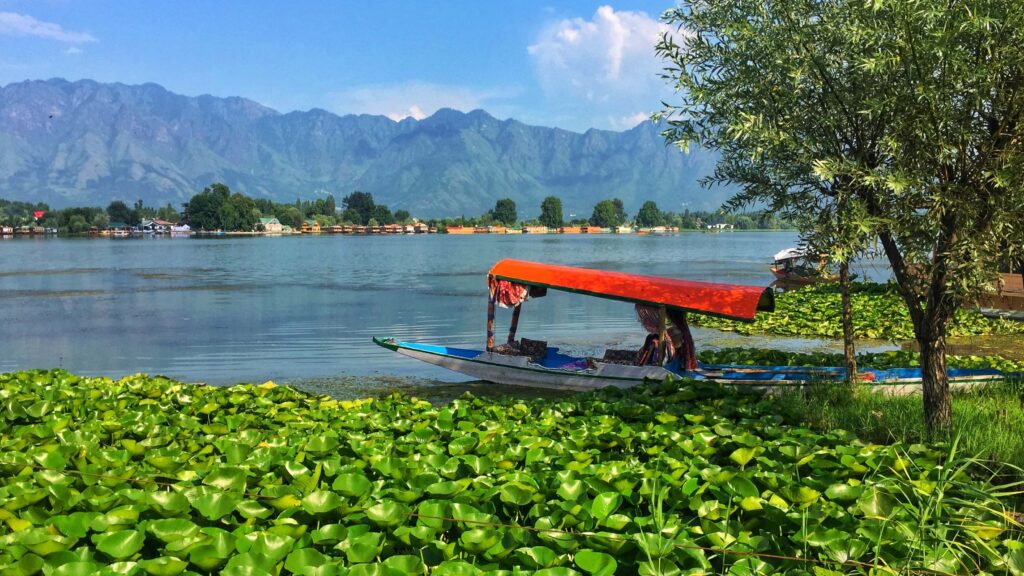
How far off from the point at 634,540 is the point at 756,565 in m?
0.80

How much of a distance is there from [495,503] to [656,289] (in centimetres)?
922

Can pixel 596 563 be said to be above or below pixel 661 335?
below

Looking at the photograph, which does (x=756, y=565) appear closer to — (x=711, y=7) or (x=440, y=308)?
(x=711, y=7)

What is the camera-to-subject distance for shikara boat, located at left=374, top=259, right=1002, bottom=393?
1326 cm

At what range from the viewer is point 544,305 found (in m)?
37.6

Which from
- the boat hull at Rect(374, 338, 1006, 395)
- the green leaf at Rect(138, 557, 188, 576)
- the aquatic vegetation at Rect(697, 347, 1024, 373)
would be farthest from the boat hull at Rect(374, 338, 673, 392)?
the green leaf at Rect(138, 557, 188, 576)

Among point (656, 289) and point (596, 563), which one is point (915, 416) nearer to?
point (656, 289)

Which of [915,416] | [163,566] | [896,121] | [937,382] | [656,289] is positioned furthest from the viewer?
[656,289]

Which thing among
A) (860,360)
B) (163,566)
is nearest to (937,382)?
(860,360)

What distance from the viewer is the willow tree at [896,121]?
26.1ft

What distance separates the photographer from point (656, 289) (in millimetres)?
14312

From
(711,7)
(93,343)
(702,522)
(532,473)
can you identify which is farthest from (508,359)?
(93,343)

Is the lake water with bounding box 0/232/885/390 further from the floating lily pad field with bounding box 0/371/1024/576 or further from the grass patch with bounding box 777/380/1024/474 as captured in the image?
the floating lily pad field with bounding box 0/371/1024/576

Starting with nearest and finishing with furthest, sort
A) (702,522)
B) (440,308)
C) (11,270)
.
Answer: (702,522) → (440,308) → (11,270)
